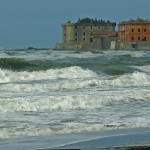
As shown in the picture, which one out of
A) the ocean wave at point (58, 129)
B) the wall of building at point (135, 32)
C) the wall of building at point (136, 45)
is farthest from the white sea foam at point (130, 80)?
the wall of building at point (135, 32)

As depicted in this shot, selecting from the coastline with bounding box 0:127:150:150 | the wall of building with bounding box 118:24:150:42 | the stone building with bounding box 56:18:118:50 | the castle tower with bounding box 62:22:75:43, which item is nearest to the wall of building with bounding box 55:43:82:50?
the stone building with bounding box 56:18:118:50

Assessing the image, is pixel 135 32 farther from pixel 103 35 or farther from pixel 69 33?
pixel 69 33

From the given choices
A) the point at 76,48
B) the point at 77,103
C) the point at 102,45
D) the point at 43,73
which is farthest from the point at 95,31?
the point at 77,103

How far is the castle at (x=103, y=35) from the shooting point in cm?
9694

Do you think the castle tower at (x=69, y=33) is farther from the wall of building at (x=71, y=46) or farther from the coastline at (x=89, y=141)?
the coastline at (x=89, y=141)

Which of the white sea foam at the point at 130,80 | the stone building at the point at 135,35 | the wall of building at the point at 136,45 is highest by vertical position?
the stone building at the point at 135,35

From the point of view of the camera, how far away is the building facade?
317 feet

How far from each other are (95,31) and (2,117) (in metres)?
109

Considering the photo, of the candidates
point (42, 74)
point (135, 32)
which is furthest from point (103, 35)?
point (42, 74)

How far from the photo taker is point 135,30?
96500mm

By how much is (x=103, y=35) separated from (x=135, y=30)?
44.6 feet

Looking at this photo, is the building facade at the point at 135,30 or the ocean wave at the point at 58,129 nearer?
the ocean wave at the point at 58,129

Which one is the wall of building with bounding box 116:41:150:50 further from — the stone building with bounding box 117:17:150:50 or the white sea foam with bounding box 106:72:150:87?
the white sea foam with bounding box 106:72:150:87

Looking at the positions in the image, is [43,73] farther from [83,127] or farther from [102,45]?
[102,45]
